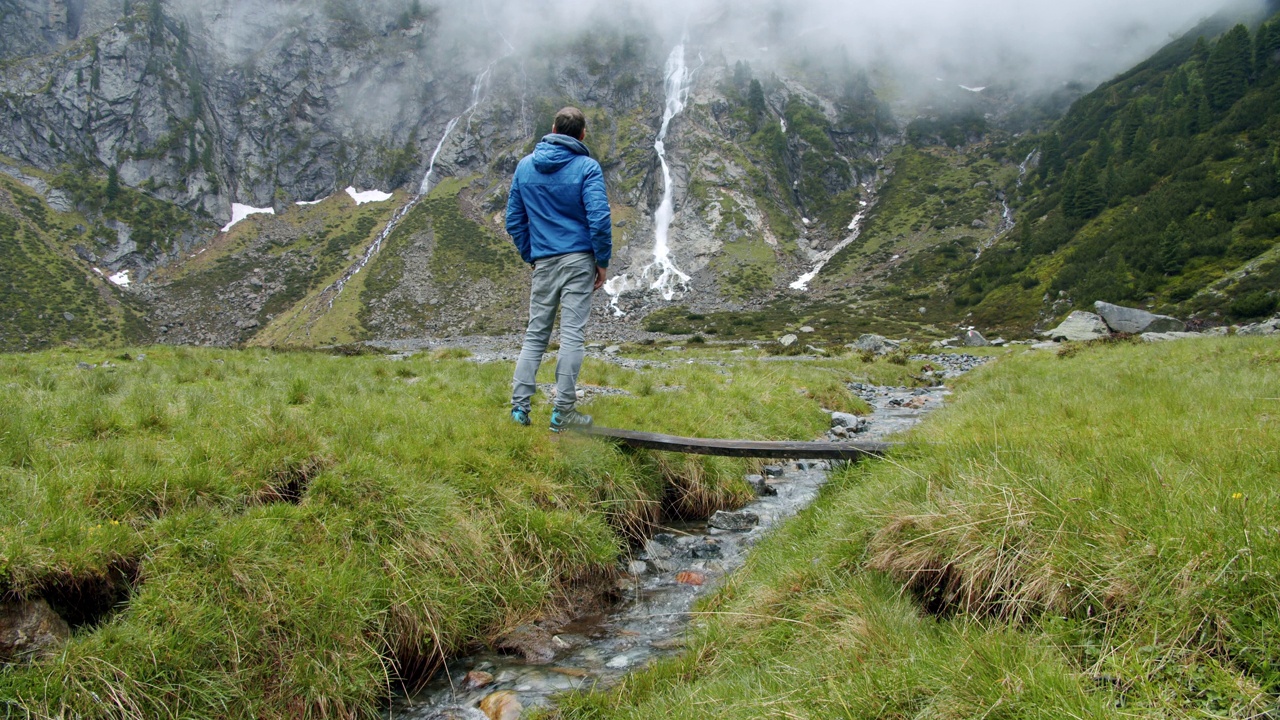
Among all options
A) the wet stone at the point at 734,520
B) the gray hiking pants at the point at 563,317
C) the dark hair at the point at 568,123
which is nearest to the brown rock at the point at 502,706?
the gray hiking pants at the point at 563,317

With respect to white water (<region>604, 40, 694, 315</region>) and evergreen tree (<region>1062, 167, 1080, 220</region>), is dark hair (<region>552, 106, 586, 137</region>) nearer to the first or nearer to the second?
white water (<region>604, 40, 694, 315</region>)

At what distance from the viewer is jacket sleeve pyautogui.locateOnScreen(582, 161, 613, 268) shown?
617cm

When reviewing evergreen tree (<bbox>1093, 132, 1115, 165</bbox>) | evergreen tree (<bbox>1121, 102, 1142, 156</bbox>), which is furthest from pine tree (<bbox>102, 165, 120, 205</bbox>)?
evergreen tree (<bbox>1121, 102, 1142, 156</bbox>)

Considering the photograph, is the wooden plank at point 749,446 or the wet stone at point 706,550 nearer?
the wet stone at point 706,550

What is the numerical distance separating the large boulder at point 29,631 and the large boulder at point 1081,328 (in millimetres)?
43285

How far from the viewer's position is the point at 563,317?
253 inches

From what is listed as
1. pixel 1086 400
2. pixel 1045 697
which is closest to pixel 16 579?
pixel 1045 697

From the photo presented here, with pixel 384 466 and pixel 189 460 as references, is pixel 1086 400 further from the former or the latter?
pixel 189 460

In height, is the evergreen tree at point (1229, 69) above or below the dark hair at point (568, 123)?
above

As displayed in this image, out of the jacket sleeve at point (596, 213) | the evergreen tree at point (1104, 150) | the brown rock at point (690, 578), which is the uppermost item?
the evergreen tree at point (1104, 150)

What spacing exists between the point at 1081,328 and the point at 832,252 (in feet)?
306

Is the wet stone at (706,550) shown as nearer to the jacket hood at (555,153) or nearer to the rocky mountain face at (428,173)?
the jacket hood at (555,153)

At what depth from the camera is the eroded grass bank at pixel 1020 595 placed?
6.58ft

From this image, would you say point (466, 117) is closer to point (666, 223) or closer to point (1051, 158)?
point (666, 223)
